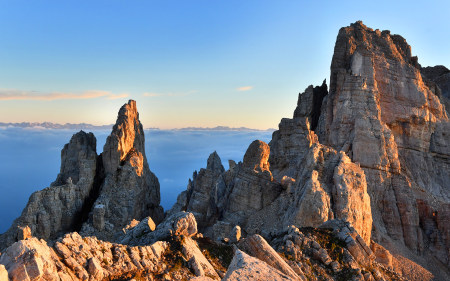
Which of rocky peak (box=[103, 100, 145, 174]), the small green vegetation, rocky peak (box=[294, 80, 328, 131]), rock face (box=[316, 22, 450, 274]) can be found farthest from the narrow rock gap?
rocky peak (box=[294, 80, 328, 131])

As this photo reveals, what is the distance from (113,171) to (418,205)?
49.6m

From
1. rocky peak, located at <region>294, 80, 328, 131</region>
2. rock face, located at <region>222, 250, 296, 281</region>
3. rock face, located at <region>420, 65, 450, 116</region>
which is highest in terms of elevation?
rock face, located at <region>420, 65, 450, 116</region>

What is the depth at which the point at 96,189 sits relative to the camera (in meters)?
61.1

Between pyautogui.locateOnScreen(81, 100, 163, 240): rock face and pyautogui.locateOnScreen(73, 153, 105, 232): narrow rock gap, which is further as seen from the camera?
pyautogui.locateOnScreen(73, 153, 105, 232): narrow rock gap

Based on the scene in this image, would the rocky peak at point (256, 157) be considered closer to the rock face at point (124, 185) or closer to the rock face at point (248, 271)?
the rock face at point (124, 185)

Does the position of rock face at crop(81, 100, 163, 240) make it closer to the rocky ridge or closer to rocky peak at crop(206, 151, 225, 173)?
the rocky ridge

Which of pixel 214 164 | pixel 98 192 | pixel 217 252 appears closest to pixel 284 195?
pixel 217 252

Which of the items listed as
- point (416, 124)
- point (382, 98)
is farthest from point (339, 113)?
point (416, 124)

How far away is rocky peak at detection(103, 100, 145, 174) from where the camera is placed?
61594 millimetres

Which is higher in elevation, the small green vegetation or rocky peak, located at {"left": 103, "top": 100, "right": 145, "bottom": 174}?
rocky peak, located at {"left": 103, "top": 100, "right": 145, "bottom": 174}

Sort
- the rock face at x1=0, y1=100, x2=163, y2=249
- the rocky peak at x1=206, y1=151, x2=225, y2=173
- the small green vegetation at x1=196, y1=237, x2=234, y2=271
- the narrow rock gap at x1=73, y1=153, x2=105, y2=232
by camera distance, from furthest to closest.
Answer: the rocky peak at x1=206, y1=151, x2=225, y2=173
the narrow rock gap at x1=73, y1=153, x2=105, y2=232
the rock face at x1=0, y1=100, x2=163, y2=249
the small green vegetation at x1=196, y1=237, x2=234, y2=271

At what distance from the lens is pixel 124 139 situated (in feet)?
211

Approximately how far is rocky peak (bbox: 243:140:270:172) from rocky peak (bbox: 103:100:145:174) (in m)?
22.5

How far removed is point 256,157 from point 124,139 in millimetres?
24731
